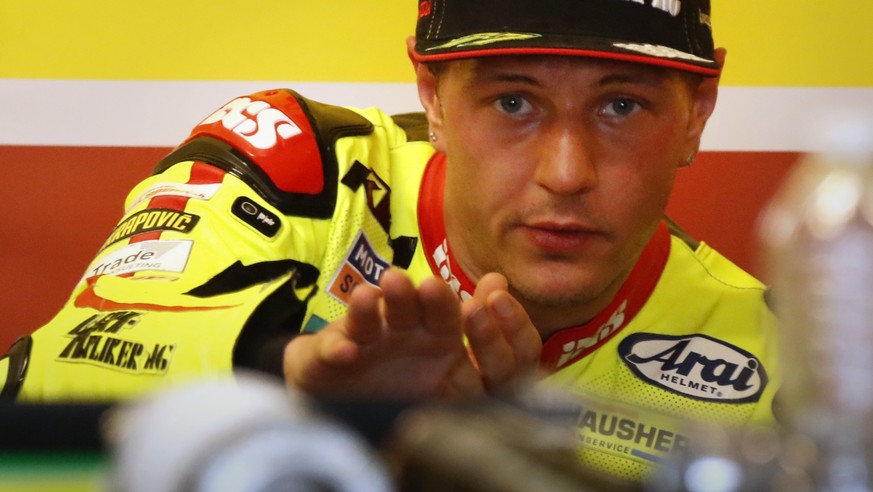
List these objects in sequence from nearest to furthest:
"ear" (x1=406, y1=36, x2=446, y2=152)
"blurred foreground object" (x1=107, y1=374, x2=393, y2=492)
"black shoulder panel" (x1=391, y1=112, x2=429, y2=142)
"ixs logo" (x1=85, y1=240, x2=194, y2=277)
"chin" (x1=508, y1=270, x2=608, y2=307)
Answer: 1. "blurred foreground object" (x1=107, y1=374, x2=393, y2=492)
2. "ixs logo" (x1=85, y1=240, x2=194, y2=277)
3. "chin" (x1=508, y1=270, x2=608, y2=307)
4. "ear" (x1=406, y1=36, x2=446, y2=152)
5. "black shoulder panel" (x1=391, y1=112, x2=429, y2=142)

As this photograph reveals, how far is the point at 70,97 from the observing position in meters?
1.59

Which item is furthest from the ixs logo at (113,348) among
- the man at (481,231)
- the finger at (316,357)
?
the finger at (316,357)

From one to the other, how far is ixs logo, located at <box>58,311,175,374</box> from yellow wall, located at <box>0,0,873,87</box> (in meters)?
0.82

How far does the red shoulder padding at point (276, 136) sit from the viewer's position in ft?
3.51

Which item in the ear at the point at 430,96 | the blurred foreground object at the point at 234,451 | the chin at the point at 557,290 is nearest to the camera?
the blurred foreground object at the point at 234,451

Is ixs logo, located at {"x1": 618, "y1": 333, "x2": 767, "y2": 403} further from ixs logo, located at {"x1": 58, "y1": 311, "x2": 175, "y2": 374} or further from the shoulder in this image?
ixs logo, located at {"x1": 58, "y1": 311, "x2": 175, "y2": 374}

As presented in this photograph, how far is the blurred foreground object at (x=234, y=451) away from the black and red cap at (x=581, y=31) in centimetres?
71

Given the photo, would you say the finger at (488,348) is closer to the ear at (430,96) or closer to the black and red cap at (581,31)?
the black and red cap at (581,31)

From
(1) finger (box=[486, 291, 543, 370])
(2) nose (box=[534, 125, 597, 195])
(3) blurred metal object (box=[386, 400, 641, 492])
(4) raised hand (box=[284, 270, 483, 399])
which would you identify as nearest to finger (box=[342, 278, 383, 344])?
(4) raised hand (box=[284, 270, 483, 399])

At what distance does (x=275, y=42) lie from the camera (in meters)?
1.59

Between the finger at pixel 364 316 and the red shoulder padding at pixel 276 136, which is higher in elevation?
the finger at pixel 364 316

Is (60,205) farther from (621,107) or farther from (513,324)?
(513,324)

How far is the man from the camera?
2.56 feet

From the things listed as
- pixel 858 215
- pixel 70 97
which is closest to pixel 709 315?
pixel 858 215
